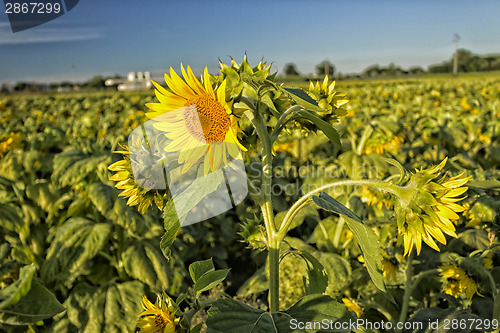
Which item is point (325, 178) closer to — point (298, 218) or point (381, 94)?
point (298, 218)

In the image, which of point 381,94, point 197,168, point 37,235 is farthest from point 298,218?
point 381,94

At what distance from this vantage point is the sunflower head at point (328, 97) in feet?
3.34

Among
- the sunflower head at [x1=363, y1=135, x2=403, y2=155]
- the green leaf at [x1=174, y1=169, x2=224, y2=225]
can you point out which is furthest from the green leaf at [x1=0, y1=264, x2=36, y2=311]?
the sunflower head at [x1=363, y1=135, x2=403, y2=155]

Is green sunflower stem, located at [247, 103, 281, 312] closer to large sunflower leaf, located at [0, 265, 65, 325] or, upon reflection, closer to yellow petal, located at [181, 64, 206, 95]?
yellow petal, located at [181, 64, 206, 95]

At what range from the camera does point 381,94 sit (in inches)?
448

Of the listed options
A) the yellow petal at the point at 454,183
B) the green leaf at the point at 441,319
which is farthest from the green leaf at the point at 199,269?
the green leaf at the point at 441,319

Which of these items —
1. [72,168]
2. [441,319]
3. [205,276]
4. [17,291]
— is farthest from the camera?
[72,168]

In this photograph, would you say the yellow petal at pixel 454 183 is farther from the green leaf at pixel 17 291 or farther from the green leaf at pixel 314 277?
the green leaf at pixel 17 291

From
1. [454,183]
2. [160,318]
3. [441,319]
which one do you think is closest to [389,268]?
[441,319]

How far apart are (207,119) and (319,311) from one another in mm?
483

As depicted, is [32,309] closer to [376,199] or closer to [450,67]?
[376,199]

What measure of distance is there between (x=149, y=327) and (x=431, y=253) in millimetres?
1642

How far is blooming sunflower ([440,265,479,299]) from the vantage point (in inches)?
60.6

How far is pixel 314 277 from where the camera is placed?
975 millimetres
